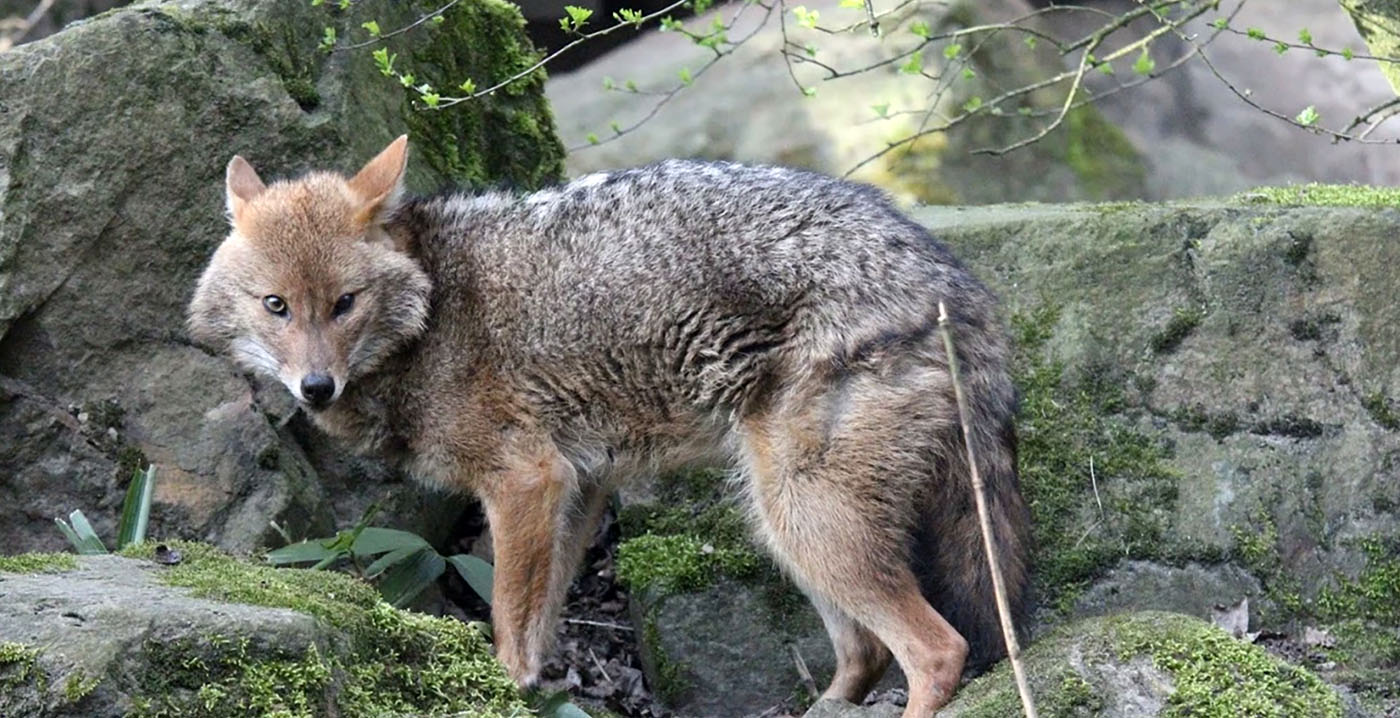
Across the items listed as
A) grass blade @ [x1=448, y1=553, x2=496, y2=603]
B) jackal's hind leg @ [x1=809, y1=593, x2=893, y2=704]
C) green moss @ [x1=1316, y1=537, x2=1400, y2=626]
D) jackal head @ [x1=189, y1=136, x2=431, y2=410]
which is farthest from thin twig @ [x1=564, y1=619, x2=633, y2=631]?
green moss @ [x1=1316, y1=537, x2=1400, y2=626]

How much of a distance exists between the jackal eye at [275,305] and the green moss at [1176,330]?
4.17 m

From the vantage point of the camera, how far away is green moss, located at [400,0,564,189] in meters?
8.61

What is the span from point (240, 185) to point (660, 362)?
6.95ft

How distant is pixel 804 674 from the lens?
7.51 m

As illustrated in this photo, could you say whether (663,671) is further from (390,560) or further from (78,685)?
(78,685)

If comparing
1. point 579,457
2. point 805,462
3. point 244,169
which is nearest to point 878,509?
point 805,462

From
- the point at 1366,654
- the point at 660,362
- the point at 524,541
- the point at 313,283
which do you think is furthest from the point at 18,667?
the point at 1366,654

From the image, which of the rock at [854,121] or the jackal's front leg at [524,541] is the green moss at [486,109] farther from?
the rock at [854,121]

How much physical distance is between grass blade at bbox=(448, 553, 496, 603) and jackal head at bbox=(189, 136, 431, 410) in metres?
1.08

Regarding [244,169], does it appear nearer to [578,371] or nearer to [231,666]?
[578,371]

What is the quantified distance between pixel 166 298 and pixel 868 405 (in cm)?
350

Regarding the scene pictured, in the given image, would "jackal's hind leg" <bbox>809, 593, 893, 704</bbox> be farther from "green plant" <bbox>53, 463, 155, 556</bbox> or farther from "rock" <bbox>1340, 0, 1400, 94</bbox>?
"rock" <bbox>1340, 0, 1400, 94</bbox>

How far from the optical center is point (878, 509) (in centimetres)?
614

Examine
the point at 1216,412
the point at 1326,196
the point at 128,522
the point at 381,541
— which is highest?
the point at 1326,196
